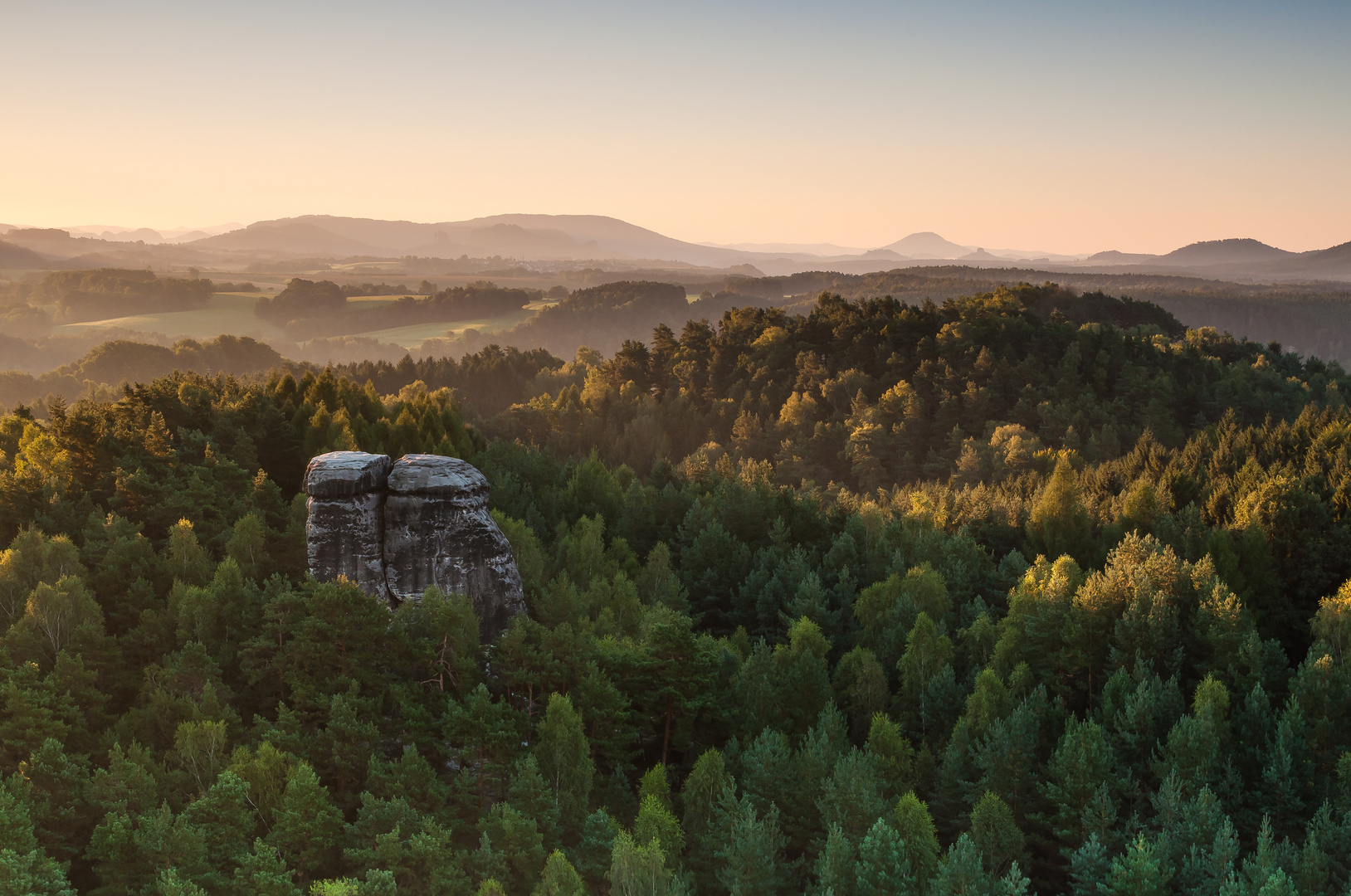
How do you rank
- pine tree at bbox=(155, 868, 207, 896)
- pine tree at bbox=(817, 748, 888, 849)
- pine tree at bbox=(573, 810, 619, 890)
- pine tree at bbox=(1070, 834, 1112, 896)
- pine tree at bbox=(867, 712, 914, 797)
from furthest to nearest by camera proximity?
pine tree at bbox=(867, 712, 914, 797), pine tree at bbox=(817, 748, 888, 849), pine tree at bbox=(1070, 834, 1112, 896), pine tree at bbox=(573, 810, 619, 890), pine tree at bbox=(155, 868, 207, 896)

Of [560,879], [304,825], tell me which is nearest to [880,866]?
[560,879]

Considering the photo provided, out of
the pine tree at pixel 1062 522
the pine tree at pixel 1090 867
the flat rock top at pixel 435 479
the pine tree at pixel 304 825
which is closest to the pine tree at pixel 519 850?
the pine tree at pixel 304 825

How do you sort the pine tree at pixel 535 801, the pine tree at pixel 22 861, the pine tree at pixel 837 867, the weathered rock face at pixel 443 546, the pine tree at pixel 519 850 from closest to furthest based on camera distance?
the pine tree at pixel 22 861 < the pine tree at pixel 519 850 < the pine tree at pixel 837 867 < the pine tree at pixel 535 801 < the weathered rock face at pixel 443 546

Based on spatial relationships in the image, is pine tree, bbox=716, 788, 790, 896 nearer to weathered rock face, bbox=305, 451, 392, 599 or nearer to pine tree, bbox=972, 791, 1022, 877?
pine tree, bbox=972, 791, 1022, 877

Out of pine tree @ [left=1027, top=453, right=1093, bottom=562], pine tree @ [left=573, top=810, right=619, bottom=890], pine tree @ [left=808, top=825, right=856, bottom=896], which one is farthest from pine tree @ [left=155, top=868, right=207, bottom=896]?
pine tree @ [left=1027, top=453, right=1093, bottom=562]

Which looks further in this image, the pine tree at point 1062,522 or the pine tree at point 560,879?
the pine tree at point 1062,522

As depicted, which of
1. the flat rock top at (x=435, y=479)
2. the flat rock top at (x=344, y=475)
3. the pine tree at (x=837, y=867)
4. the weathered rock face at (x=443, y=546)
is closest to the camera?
the pine tree at (x=837, y=867)

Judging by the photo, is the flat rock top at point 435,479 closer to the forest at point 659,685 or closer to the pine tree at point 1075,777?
the forest at point 659,685

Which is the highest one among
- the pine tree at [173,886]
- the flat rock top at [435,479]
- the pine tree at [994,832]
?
the flat rock top at [435,479]

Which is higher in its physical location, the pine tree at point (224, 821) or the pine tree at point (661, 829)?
the pine tree at point (224, 821)
